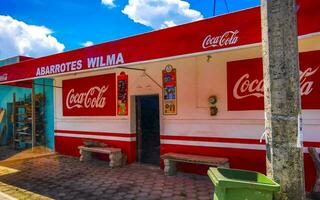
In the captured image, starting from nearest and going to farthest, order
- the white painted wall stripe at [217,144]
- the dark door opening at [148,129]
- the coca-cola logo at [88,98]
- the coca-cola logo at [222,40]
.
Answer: the coca-cola logo at [222,40] → the white painted wall stripe at [217,144] → the dark door opening at [148,129] → the coca-cola logo at [88,98]

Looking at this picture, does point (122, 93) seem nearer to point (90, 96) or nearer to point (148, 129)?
point (148, 129)

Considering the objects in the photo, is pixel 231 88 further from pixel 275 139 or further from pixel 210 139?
pixel 275 139

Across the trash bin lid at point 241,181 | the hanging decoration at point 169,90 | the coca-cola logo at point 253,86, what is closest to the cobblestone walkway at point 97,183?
the hanging decoration at point 169,90

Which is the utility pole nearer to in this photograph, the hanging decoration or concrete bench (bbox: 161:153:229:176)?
concrete bench (bbox: 161:153:229:176)

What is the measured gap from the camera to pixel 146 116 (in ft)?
32.1

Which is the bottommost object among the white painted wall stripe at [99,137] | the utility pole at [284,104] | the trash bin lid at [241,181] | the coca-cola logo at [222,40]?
the white painted wall stripe at [99,137]

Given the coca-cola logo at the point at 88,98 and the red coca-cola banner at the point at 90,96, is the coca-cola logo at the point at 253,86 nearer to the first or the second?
the red coca-cola banner at the point at 90,96

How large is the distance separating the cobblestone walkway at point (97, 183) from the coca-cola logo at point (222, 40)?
9.74ft

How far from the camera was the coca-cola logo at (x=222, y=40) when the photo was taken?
535 cm

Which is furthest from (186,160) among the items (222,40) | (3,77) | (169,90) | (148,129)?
(3,77)

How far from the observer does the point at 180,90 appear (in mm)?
8352

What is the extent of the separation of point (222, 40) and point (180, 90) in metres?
3.02

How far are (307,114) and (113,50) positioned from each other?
446 cm

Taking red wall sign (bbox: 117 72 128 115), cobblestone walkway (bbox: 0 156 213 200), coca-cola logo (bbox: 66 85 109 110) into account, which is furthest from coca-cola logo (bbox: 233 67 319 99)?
coca-cola logo (bbox: 66 85 109 110)
